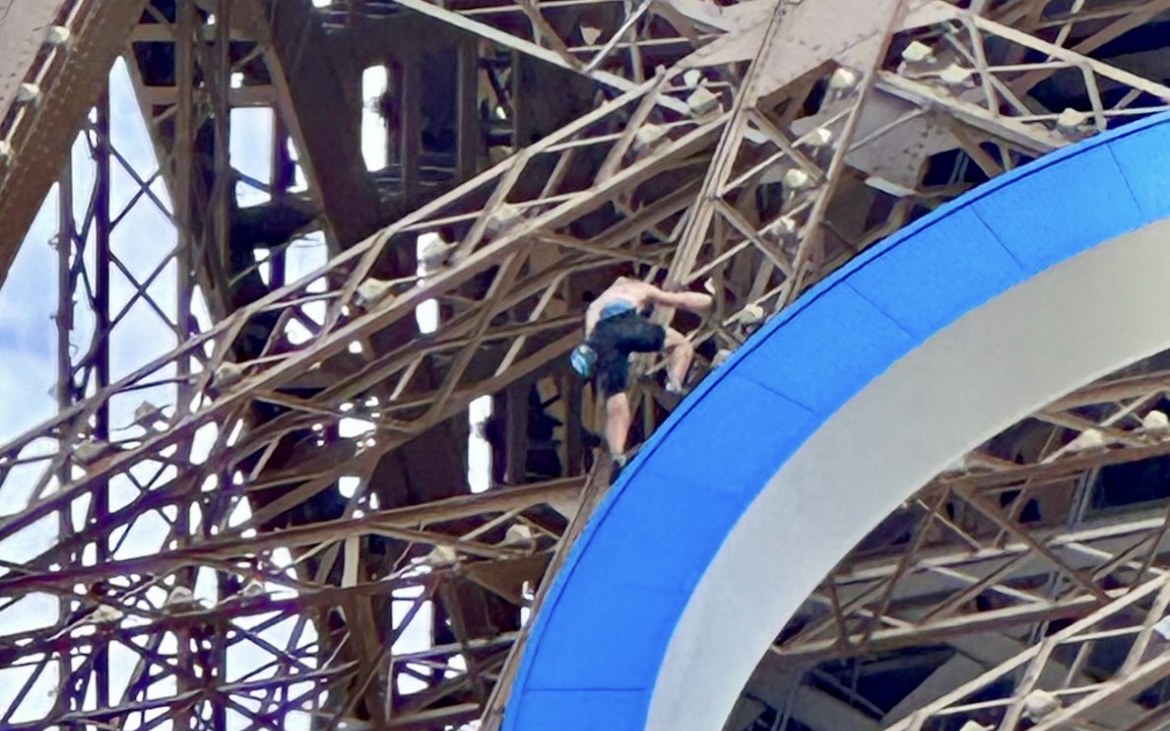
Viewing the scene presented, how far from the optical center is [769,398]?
56.6ft

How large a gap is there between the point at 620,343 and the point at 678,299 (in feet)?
1.72

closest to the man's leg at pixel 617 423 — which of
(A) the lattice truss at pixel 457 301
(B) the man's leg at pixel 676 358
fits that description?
(A) the lattice truss at pixel 457 301

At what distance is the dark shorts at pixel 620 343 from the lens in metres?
18.7

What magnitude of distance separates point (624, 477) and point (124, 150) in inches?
555

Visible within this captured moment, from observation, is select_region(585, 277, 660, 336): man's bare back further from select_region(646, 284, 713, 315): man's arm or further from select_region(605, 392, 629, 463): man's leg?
select_region(605, 392, 629, 463): man's leg

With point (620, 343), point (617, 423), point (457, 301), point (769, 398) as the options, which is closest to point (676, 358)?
point (620, 343)

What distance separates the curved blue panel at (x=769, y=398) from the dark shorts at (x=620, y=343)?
4.66 feet

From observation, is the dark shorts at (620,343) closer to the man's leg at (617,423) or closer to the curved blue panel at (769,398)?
the man's leg at (617,423)

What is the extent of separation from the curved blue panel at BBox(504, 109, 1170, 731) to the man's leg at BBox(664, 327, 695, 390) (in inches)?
67.0

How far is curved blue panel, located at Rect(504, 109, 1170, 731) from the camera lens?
16.5m

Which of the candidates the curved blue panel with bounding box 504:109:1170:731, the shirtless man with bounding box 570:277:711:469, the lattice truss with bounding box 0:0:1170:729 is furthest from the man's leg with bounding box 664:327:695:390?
the curved blue panel with bounding box 504:109:1170:731

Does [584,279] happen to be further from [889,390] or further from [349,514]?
[889,390]

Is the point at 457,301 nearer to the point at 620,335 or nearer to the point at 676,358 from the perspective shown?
the point at 676,358

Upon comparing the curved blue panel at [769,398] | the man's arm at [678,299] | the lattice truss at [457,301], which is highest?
the lattice truss at [457,301]
